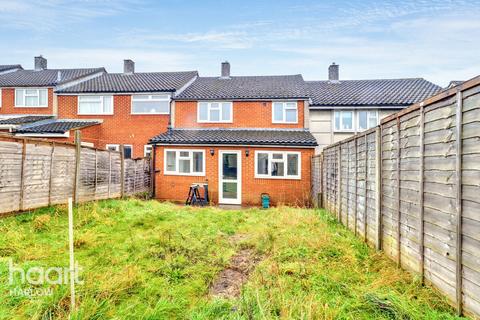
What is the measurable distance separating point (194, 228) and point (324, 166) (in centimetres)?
548

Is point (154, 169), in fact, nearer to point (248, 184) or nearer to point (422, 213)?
point (248, 184)

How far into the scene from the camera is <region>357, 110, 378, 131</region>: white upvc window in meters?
16.5

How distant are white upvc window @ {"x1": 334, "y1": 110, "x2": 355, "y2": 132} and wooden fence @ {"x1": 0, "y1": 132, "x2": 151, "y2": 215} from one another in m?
12.0

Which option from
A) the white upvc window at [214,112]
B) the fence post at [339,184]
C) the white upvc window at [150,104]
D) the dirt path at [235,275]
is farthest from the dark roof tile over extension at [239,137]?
the dirt path at [235,275]

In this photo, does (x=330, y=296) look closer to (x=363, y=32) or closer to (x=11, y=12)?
(x=363, y=32)

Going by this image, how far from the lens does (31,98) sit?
1984 cm

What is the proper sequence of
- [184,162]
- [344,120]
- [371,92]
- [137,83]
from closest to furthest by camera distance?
[184,162]
[344,120]
[371,92]
[137,83]

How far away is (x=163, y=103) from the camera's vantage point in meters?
17.4

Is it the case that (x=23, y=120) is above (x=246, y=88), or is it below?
below

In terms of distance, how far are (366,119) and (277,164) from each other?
6765 millimetres

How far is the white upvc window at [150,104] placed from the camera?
57.1 ft

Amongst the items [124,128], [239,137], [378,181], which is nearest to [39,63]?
[124,128]

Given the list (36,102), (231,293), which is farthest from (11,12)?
(231,293)

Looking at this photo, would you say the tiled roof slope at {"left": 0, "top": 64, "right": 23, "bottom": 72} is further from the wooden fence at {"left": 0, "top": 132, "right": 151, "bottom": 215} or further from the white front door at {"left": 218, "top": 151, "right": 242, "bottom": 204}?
the white front door at {"left": 218, "top": 151, "right": 242, "bottom": 204}
